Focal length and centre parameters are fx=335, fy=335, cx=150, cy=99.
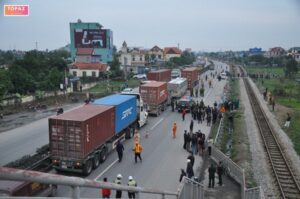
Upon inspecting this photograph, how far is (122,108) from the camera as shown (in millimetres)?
21172

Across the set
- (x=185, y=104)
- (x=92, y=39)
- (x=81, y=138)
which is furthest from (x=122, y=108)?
(x=92, y=39)

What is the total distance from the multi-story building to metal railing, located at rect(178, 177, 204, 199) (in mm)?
76078

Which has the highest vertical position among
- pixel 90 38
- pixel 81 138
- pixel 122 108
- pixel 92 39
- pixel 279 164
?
pixel 90 38

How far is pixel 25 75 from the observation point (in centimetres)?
4181

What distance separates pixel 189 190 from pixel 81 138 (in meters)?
6.14

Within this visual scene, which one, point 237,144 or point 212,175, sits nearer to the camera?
point 212,175

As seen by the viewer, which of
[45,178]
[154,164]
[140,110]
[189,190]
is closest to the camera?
[45,178]

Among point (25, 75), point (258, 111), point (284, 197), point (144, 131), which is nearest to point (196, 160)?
Result: point (284, 197)

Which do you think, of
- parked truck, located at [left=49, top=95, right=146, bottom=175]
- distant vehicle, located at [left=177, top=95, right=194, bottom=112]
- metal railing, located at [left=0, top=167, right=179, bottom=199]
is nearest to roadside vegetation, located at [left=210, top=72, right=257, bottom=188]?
distant vehicle, located at [left=177, top=95, right=194, bottom=112]

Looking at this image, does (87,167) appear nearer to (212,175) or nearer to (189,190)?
(212,175)

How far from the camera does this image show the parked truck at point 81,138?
50.2 ft

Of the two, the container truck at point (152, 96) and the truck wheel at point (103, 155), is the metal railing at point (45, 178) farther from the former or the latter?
the container truck at point (152, 96)

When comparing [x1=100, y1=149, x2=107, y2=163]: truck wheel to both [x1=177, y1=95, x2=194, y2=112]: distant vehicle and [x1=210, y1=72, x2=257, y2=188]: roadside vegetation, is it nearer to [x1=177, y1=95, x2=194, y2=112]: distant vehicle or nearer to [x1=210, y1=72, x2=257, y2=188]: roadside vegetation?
[x1=210, y1=72, x2=257, y2=188]: roadside vegetation

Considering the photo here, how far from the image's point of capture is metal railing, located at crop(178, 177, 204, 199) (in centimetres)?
1013
